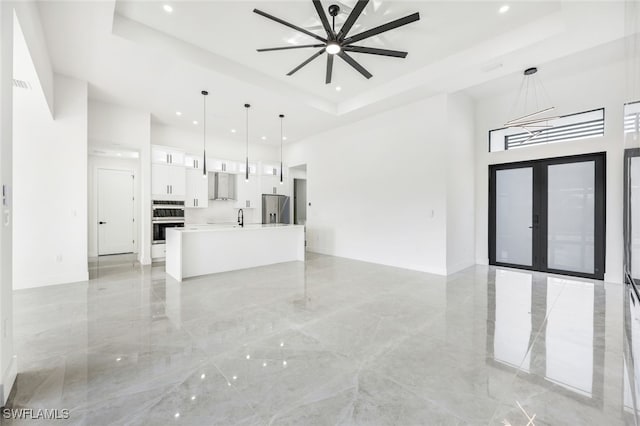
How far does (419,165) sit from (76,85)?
645 centimetres

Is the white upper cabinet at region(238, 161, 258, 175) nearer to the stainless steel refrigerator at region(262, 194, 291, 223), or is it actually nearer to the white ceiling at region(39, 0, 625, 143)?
the stainless steel refrigerator at region(262, 194, 291, 223)

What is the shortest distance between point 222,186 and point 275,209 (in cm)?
177

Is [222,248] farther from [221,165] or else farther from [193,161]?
[221,165]

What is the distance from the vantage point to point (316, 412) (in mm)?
1678

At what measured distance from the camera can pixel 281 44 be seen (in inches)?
160

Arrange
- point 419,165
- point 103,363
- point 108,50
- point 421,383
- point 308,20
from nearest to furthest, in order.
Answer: point 421,383, point 103,363, point 308,20, point 108,50, point 419,165

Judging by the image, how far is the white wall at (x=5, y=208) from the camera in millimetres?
1772

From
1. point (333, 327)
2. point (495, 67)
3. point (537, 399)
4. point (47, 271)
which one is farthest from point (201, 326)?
point (495, 67)

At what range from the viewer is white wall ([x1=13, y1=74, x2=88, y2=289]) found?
4242 millimetres

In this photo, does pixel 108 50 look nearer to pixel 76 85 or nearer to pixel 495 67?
pixel 76 85

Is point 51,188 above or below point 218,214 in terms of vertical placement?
above

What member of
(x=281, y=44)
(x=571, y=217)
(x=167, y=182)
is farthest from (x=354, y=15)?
(x=167, y=182)

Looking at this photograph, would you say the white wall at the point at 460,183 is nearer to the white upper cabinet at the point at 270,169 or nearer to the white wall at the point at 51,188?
the white upper cabinet at the point at 270,169

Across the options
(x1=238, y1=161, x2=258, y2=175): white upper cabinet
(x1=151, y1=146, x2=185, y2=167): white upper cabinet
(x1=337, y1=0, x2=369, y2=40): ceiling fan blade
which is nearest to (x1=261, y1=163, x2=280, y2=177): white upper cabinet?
(x1=238, y1=161, x2=258, y2=175): white upper cabinet
